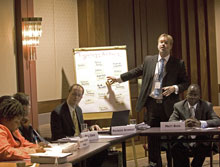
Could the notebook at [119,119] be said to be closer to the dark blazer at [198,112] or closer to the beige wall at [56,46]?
the dark blazer at [198,112]

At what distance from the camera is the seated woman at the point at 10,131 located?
3.15m

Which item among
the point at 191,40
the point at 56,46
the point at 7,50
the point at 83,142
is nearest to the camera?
the point at 83,142

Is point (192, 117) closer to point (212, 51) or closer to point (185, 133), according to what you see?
point (185, 133)

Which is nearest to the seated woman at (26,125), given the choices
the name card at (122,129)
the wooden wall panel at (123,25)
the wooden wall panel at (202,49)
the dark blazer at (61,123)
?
the dark blazer at (61,123)

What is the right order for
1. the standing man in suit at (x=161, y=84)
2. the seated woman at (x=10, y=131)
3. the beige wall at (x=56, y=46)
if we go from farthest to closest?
the beige wall at (x=56, y=46)
the standing man in suit at (x=161, y=84)
the seated woman at (x=10, y=131)

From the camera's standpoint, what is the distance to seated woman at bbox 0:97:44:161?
3154mm

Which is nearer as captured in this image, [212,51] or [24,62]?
[24,62]

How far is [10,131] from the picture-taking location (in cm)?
343

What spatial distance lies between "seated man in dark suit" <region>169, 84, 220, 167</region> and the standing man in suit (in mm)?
231

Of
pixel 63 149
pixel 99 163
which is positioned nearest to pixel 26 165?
pixel 63 149

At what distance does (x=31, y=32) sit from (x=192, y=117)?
82.6 inches

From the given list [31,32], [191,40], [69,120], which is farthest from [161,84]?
[191,40]

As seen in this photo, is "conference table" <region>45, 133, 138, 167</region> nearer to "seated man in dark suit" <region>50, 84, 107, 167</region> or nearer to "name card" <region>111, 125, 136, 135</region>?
"name card" <region>111, 125, 136, 135</region>

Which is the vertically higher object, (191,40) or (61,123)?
(191,40)
